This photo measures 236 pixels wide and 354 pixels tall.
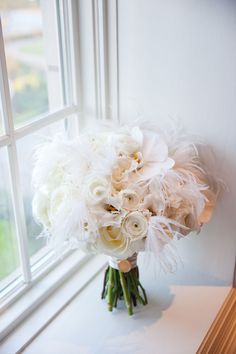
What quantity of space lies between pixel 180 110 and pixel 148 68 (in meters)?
0.14

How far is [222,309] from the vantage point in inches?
50.8

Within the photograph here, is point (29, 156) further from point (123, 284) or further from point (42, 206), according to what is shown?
point (123, 284)

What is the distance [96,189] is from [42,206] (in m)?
0.17

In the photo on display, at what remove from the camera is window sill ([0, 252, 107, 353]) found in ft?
3.93

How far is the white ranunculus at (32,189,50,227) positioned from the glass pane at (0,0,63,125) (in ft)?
0.66

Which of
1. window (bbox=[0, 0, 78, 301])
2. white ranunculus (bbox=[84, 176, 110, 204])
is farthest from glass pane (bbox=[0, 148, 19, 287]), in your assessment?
white ranunculus (bbox=[84, 176, 110, 204])

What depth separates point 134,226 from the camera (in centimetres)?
104

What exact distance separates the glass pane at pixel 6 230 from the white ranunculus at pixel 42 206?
122 millimetres

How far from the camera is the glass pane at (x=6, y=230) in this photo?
47.4 inches

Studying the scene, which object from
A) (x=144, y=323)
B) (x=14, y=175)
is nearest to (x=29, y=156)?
(x=14, y=175)

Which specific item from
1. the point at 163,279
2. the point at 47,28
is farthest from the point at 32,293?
the point at 47,28

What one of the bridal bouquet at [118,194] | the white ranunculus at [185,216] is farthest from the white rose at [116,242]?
the white ranunculus at [185,216]

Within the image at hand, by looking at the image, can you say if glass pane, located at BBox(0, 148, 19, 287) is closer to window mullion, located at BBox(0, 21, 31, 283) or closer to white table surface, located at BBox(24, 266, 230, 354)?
window mullion, located at BBox(0, 21, 31, 283)

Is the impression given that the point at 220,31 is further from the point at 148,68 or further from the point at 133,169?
the point at 133,169
